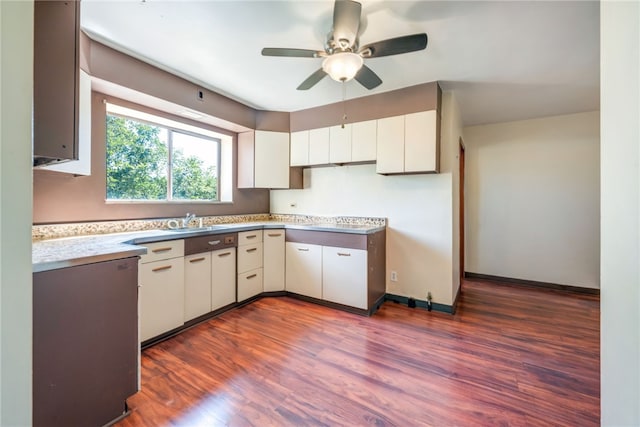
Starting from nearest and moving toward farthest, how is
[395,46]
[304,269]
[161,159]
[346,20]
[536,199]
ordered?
[346,20] < [395,46] < [161,159] < [304,269] < [536,199]

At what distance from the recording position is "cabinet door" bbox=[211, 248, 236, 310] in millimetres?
2651

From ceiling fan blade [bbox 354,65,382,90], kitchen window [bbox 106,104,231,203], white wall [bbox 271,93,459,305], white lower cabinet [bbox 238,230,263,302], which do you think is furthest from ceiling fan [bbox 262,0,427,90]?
white lower cabinet [bbox 238,230,263,302]

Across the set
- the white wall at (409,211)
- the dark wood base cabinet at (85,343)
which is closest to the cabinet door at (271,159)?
the white wall at (409,211)

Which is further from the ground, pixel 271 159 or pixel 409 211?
pixel 271 159

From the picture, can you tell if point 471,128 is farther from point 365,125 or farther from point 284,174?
point 284,174

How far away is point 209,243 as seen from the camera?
8.45 ft

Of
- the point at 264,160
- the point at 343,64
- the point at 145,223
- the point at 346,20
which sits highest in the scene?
the point at 346,20

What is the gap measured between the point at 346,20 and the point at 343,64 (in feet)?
0.76

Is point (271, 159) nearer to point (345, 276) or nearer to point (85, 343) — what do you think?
point (345, 276)

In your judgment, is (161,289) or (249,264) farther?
(249,264)
